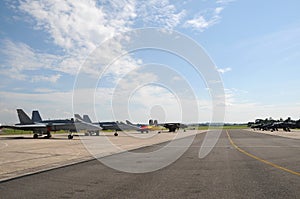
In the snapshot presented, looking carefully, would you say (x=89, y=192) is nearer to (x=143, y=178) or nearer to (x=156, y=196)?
(x=156, y=196)

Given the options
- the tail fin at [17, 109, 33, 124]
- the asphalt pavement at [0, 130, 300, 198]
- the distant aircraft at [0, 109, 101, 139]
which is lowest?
the asphalt pavement at [0, 130, 300, 198]

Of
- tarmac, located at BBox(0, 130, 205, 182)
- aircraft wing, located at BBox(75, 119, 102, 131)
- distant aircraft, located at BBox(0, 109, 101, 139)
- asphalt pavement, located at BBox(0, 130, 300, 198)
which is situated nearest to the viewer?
asphalt pavement, located at BBox(0, 130, 300, 198)

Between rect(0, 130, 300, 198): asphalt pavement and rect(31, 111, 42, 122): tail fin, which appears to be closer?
rect(0, 130, 300, 198): asphalt pavement

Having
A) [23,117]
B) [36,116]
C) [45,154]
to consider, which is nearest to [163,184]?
[45,154]

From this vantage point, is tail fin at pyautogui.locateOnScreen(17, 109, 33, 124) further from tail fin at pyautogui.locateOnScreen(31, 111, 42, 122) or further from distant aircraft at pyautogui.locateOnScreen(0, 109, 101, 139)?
tail fin at pyautogui.locateOnScreen(31, 111, 42, 122)

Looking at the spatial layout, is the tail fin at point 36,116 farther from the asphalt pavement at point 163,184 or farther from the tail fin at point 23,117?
the asphalt pavement at point 163,184

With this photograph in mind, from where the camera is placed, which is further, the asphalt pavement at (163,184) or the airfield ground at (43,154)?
the airfield ground at (43,154)

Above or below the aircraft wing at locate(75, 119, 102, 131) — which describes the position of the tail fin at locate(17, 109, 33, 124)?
above

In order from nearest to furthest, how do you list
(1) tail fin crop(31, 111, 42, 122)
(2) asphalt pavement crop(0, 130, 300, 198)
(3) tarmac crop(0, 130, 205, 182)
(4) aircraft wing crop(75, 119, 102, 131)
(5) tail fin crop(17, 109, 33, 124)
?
(2) asphalt pavement crop(0, 130, 300, 198)
(3) tarmac crop(0, 130, 205, 182)
(4) aircraft wing crop(75, 119, 102, 131)
(5) tail fin crop(17, 109, 33, 124)
(1) tail fin crop(31, 111, 42, 122)

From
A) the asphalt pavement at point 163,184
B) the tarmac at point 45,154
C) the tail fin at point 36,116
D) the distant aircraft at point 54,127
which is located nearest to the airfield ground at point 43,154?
the tarmac at point 45,154

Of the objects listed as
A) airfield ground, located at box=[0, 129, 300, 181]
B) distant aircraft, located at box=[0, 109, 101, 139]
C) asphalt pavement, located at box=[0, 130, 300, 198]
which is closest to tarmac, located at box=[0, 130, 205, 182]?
airfield ground, located at box=[0, 129, 300, 181]

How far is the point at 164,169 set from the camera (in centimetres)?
1255

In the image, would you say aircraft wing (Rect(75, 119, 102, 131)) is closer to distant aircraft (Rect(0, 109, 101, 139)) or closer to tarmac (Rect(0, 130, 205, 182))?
distant aircraft (Rect(0, 109, 101, 139))

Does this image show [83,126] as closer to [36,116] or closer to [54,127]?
[54,127]
